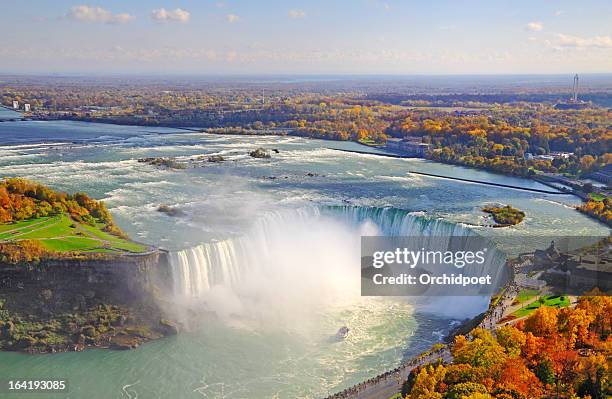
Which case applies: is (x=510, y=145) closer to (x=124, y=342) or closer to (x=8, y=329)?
(x=124, y=342)

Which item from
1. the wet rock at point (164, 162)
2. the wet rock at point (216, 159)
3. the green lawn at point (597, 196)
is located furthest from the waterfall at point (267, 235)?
the wet rock at point (216, 159)

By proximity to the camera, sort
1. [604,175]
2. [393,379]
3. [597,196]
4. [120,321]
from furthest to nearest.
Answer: [604,175], [597,196], [120,321], [393,379]

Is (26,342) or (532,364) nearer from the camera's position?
(532,364)

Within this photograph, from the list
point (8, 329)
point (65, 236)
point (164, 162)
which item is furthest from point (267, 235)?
point (164, 162)

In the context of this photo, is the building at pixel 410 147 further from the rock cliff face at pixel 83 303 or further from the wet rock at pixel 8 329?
the wet rock at pixel 8 329

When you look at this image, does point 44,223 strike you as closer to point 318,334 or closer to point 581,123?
point 318,334

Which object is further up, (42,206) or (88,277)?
(42,206)

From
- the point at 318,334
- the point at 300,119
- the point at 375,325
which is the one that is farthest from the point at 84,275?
the point at 300,119

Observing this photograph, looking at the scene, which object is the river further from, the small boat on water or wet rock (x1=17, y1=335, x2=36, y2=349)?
wet rock (x1=17, y1=335, x2=36, y2=349)
